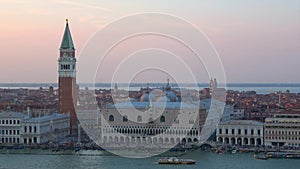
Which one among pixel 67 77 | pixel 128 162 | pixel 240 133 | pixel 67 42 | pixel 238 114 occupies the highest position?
pixel 67 42

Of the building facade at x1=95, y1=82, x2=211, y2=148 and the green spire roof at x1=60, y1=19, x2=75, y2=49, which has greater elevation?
the green spire roof at x1=60, y1=19, x2=75, y2=49

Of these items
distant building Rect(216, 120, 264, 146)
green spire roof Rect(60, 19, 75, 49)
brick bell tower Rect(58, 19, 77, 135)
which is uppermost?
green spire roof Rect(60, 19, 75, 49)

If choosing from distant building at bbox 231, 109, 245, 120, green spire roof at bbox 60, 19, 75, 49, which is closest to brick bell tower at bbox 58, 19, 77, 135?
green spire roof at bbox 60, 19, 75, 49

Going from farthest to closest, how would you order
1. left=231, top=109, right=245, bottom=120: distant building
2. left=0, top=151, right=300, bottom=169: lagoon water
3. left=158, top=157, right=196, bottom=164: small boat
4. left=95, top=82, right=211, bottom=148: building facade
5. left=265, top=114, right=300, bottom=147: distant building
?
1. left=231, top=109, right=245, bottom=120: distant building
2. left=95, top=82, right=211, bottom=148: building facade
3. left=265, top=114, right=300, bottom=147: distant building
4. left=158, top=157, right=196, bottom=164: small boat
5. left=0, top=151, right=300, bottom=169: lagoon water

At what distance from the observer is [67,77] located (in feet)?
61.7

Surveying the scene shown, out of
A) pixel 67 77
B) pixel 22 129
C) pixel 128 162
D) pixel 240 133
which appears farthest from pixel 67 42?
pixel 128 162

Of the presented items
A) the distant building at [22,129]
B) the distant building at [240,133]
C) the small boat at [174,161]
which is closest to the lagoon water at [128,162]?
the small boat at [174,161]

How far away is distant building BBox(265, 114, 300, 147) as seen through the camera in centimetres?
1552

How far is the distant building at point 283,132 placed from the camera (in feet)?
50.9

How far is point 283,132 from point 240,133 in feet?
3.30

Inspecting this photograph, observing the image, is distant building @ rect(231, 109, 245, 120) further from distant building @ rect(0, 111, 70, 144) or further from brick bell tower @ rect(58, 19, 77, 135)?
distant building @ rect(0, 111, 70, 144)

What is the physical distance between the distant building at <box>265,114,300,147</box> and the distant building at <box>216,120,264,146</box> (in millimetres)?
214

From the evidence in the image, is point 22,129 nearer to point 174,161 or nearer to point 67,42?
point 67,42

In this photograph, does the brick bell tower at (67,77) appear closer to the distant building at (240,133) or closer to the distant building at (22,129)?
the distant building at (22,129)
